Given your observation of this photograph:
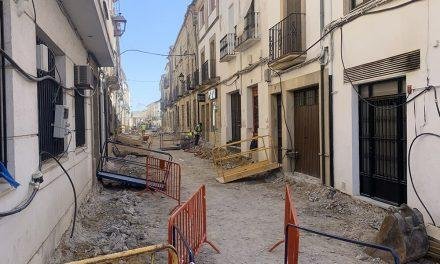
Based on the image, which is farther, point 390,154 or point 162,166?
point 162,166

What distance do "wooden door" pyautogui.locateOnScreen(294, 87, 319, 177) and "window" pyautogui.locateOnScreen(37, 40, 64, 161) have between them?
6.13m

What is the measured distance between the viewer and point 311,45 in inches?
389

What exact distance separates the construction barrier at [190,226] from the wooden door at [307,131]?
5.13 m

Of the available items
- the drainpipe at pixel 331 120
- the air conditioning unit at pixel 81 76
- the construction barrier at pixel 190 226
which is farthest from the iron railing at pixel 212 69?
the construction barrier at pixel 190 226

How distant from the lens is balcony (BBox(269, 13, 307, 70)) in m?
10.4

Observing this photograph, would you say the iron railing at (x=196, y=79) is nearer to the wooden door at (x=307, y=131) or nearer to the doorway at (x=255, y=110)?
the doorway at (x=255, y=110)

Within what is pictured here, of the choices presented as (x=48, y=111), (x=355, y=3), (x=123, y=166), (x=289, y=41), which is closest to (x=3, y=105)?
(x=48, y=111)

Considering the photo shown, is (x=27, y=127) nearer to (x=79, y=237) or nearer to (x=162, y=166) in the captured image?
(x=79, y=237)

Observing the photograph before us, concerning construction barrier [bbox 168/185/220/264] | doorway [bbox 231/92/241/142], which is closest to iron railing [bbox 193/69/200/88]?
doorway [bbox 231/92/241/142]

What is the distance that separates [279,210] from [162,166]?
3431mm

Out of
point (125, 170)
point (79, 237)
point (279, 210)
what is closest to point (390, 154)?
point (279, 210)

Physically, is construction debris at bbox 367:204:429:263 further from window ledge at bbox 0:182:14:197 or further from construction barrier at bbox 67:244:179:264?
window ledge at bbox 0:182:14:197

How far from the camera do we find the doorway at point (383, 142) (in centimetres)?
700

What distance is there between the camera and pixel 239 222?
7.31m
